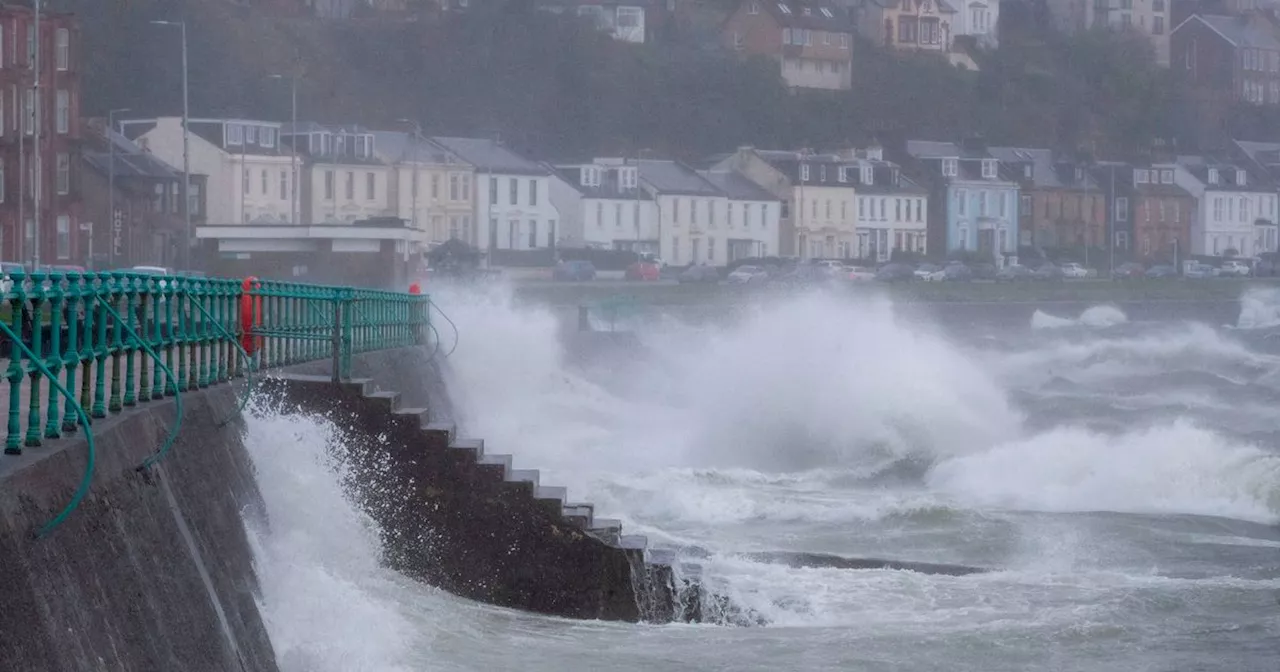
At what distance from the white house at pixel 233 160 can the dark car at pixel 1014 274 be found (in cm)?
3715

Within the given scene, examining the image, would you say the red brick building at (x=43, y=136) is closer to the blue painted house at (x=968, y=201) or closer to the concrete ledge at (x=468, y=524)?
the concrete ledge at (x=468, y=524)

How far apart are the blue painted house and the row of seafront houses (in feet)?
0.35

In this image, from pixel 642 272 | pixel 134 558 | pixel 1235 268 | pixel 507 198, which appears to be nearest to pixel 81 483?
pixel 134 558

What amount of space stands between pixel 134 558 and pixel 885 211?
93230 mm

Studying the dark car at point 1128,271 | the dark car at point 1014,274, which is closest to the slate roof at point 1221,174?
the dark car at point 1128,271

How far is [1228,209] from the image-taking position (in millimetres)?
113188

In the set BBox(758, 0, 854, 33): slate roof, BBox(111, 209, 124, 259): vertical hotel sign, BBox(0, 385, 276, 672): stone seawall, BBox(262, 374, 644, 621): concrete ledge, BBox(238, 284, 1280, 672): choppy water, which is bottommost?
BBox(238, 284, 1280, 672): choppy water

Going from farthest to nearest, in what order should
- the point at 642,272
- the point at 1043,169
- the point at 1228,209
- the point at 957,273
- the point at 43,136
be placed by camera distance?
the point at 1228,209
the point at 1043,169
the point at 957,273
the point at 642,272
the point at 43,136

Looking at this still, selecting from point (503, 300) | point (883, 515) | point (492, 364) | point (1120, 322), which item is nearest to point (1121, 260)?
point (1120, 322)

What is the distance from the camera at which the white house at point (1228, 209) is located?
112 metres

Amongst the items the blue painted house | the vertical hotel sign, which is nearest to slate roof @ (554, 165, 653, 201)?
the blue painted house

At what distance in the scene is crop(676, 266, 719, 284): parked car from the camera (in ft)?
266

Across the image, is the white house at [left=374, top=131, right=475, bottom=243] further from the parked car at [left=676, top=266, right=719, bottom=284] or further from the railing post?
the railing post

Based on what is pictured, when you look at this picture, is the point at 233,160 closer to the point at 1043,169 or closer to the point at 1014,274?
the point at 1014,274
